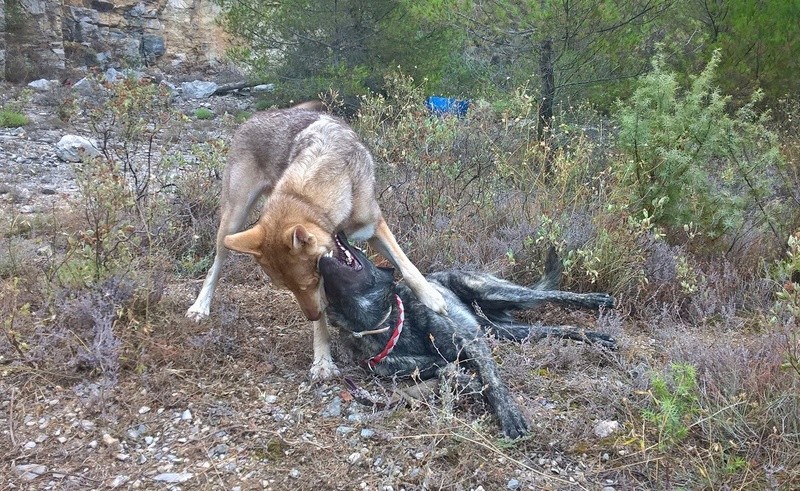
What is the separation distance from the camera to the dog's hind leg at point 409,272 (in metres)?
4.16

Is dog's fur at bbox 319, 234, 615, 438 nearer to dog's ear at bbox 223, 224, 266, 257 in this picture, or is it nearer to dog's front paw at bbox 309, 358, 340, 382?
dog's front paw at bbox 309, 358, 340, 382

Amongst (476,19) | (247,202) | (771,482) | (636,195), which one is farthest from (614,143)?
(771,482)

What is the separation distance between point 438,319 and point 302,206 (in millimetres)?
1065

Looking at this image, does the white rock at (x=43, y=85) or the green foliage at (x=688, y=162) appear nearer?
the green foliage at (x=688, y=162)

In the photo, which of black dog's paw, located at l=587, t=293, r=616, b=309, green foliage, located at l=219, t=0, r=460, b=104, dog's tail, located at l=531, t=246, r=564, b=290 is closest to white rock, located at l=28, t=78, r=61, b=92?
green foliage, located at l=219, t=0, r=460, b=104

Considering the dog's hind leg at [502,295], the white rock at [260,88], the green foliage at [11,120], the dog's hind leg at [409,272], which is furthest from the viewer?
the white rock at [260,88]

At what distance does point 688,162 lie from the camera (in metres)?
5.39

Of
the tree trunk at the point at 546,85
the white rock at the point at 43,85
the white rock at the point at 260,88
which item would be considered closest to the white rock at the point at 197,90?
the white rock at the point at 260,88

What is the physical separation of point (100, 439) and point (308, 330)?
4.98 ft

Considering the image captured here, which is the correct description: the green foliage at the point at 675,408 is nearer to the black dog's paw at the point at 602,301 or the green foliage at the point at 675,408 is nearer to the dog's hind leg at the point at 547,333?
the dog's hind leg at the point at 547,333

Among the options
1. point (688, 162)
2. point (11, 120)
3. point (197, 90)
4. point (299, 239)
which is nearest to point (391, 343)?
point (299, 239)

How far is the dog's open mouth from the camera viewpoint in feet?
12.3

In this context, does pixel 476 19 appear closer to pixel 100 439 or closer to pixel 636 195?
pixel 636 195

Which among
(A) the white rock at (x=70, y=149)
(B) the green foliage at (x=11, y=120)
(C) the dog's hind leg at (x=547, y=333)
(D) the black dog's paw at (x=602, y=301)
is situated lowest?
(B) the green foliage at (x=11, y=120)
